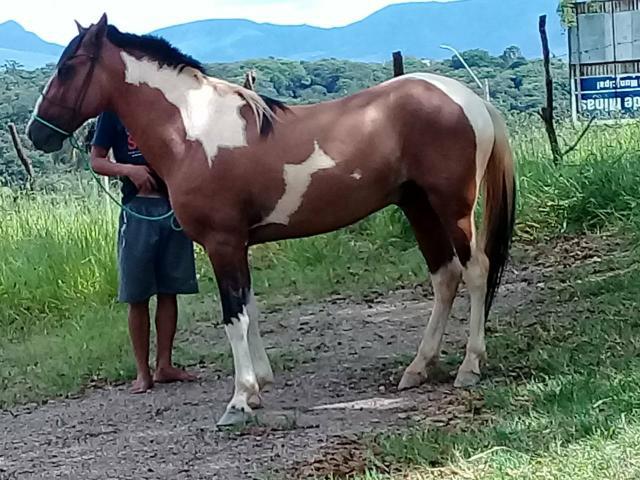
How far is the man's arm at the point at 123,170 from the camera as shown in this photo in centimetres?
584

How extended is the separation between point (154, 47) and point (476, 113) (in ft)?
5.26

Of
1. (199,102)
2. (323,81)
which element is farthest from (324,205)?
(323,81)

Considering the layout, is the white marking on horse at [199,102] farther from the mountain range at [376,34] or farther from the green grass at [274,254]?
the mountain range at [376,34]

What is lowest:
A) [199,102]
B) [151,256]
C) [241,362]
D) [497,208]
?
[241,362]

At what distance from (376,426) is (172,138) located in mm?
1651

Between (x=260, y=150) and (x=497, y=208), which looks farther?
(x=497, y=208)

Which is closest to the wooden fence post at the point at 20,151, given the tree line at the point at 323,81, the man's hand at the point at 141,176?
the tree line at the point at 323,81

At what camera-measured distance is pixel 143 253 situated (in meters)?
6.16

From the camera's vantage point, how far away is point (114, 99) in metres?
5.54

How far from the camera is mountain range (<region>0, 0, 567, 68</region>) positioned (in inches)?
682

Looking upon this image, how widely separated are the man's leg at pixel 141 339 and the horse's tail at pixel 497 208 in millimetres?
1898

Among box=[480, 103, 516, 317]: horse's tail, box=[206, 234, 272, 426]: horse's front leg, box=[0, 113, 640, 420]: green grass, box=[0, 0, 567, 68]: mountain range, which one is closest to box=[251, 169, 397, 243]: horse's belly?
box=[206, 234, 272, 426]: horse's front leg

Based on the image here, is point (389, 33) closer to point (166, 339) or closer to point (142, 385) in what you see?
point (166, 339)

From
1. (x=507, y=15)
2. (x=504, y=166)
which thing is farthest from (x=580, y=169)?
(x=507, y=15)
